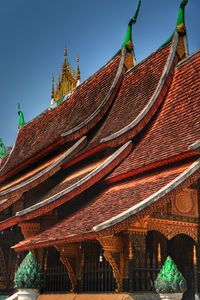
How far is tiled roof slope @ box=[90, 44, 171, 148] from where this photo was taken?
1041 centimetres

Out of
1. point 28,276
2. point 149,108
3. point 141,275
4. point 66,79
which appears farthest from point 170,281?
point 66,79

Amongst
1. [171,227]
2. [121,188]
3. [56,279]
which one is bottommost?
[56,279]

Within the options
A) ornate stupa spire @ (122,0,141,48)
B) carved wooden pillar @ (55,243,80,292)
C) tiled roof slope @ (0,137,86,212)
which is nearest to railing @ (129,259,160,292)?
carved wooden pillar @ (55,243,80,292)

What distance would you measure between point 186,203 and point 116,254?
1.52 m

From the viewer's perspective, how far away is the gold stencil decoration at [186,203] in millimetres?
7648

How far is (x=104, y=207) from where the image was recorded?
7.97 m

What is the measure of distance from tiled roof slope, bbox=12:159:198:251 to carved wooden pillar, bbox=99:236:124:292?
34 centimetres

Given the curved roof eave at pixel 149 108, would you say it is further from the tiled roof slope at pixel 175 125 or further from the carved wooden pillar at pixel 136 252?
the carved wooden pillar at pixel 136 252

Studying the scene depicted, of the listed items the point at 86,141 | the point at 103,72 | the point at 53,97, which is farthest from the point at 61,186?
the point at 53,97

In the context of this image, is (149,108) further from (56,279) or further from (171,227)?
(56,279)

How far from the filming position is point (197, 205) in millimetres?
7852

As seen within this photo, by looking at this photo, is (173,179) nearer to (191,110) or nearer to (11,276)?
(191,110)

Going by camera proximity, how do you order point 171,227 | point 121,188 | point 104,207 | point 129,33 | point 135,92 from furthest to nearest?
point 129,33 → point 135,92 → point 121,188 → point 104,207 → point 171,227

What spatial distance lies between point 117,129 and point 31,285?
14.0 ft
